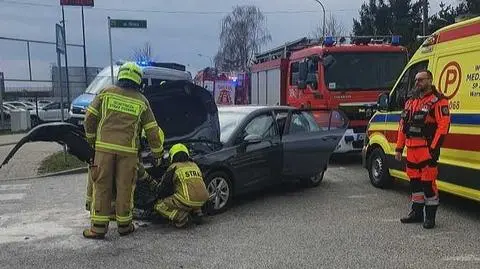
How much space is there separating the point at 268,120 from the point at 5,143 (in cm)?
1296

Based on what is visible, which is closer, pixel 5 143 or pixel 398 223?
pixel 398 223

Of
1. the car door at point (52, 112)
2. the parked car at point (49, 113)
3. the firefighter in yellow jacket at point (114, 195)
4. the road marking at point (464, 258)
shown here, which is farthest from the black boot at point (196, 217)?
the car door at point (52, 112)

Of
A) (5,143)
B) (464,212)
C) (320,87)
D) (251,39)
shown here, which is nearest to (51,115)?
(5,143)

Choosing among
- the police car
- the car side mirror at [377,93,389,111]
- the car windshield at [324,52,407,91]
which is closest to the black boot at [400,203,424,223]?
the car side mirror at [377,93,389,111]

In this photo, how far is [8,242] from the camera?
6.42 m

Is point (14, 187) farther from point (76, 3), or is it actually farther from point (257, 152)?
point (76, 3)

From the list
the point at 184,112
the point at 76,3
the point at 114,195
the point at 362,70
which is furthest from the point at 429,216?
the point at 76,3

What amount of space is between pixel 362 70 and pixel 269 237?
6.94 m

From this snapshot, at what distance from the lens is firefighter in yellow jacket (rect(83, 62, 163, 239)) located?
6.49 metres

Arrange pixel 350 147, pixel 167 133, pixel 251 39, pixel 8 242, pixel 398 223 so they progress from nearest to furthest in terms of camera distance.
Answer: pixel 8 242 → pixel 398 223 → pixel 167 133 → pixel 350 147 → pixel 251 39

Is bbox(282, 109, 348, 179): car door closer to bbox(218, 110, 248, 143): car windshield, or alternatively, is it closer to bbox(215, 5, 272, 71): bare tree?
bbox(218, 110, 248, 143): car windshield

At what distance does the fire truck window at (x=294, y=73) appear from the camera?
44.9 feet

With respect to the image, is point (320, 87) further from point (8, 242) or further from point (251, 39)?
point (251, 39)

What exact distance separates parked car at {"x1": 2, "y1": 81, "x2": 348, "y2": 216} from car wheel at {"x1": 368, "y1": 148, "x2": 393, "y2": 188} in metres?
0.81
